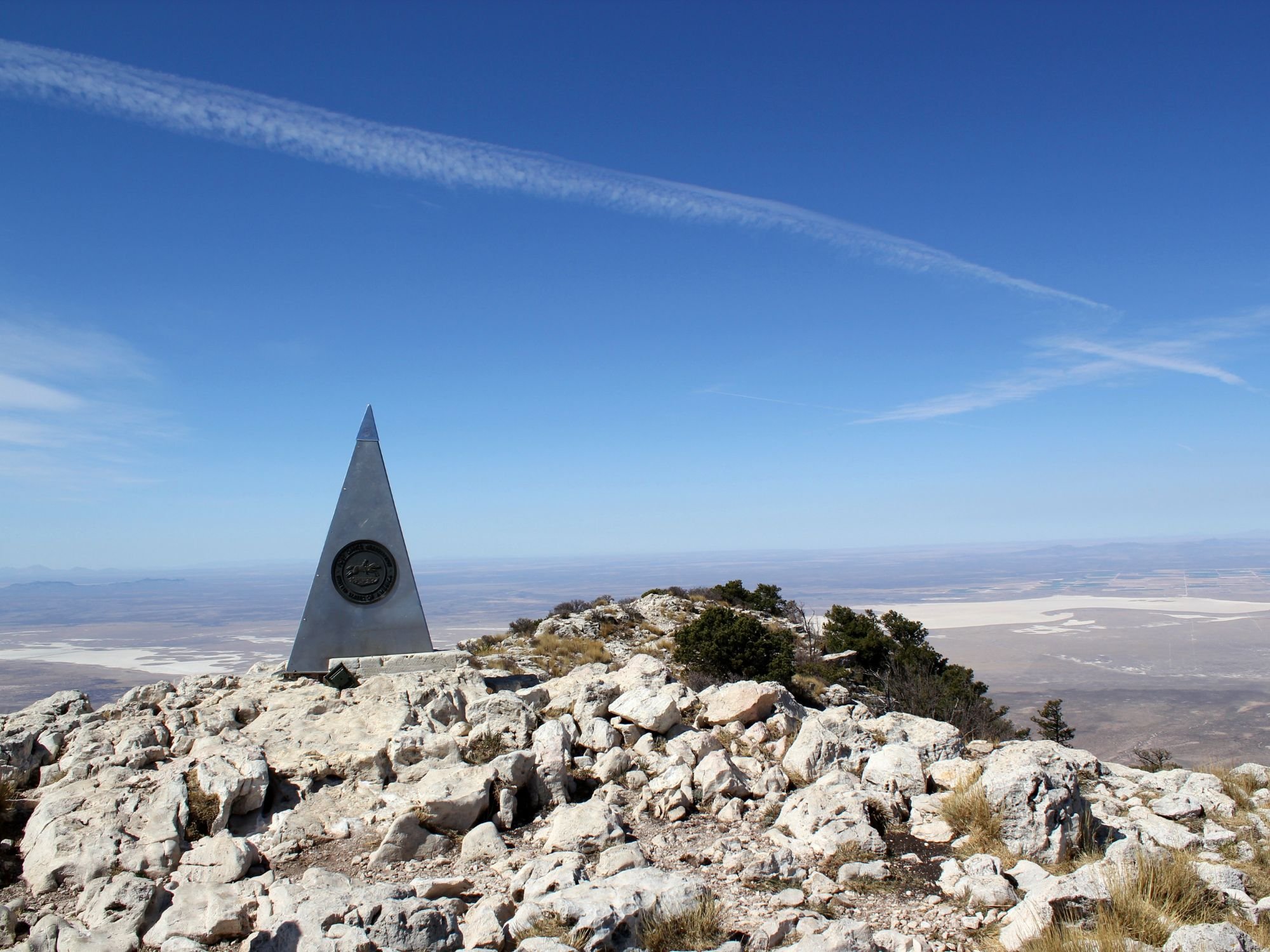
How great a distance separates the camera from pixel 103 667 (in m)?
48.1

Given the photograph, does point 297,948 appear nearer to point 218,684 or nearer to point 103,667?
point 218,684

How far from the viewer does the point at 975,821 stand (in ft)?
23.0

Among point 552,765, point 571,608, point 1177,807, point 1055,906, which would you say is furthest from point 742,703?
point 571,608

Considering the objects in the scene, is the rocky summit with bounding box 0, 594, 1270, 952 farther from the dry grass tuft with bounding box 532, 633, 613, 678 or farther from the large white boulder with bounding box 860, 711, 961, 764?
the dry grass tuft with bounding box 532, 633, 613, 678

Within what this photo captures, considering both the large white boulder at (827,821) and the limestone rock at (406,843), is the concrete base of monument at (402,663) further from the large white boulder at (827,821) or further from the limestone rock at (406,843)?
the large white boulder at (827,821)

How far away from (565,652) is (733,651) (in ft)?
14.7

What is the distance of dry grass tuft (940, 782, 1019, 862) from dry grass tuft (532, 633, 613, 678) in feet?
34.6

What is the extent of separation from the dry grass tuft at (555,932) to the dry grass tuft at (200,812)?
4.47 meters

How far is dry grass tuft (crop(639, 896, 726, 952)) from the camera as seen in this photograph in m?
5.35

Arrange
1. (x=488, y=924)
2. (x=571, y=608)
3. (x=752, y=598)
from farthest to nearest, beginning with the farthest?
(x=752, y=598) < (x=571, y=608) < (x=488, y=924)

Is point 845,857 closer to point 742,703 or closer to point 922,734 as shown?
point 922,734

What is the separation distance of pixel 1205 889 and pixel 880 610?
9313 centimetres

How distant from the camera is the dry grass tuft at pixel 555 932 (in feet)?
17.0

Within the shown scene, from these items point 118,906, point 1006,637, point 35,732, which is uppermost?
point 35,732
